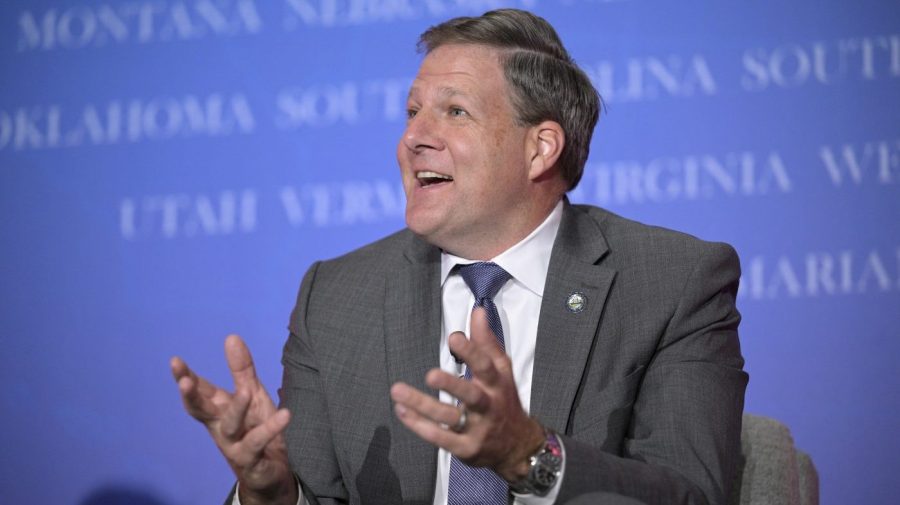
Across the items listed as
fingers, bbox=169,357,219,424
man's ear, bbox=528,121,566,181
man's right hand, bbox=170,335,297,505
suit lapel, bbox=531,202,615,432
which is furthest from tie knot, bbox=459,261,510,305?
fingers, bbox=169,357,219,424

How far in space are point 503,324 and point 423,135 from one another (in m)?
0.48

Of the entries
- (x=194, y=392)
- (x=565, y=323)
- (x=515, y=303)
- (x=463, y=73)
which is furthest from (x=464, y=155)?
(x=194, y=392)

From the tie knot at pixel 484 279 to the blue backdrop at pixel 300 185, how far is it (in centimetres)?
91

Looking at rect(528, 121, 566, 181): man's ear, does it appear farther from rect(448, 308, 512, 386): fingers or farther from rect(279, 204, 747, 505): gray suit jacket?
rect(448, 308, 512, 386): fingers

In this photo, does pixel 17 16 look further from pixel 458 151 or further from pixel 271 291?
pixel 458 151

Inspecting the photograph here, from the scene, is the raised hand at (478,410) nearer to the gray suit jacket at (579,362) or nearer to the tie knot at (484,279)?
the gray suit jacket at (579,362)

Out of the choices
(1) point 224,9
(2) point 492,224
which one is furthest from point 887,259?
(1) point 224,9

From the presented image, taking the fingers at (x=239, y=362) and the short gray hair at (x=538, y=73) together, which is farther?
the short gray hair at (x=538, y=73)

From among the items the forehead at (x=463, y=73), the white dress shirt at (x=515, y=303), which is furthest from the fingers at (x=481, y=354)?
the forehead at (x=463, y=73)

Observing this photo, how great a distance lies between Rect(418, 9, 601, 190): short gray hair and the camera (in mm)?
2469

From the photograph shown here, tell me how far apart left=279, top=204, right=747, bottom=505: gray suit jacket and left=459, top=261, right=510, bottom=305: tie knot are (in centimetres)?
9

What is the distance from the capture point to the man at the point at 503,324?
1927 mm

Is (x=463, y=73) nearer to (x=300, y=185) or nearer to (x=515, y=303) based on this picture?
(x=515, y=303)

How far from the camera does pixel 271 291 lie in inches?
130
